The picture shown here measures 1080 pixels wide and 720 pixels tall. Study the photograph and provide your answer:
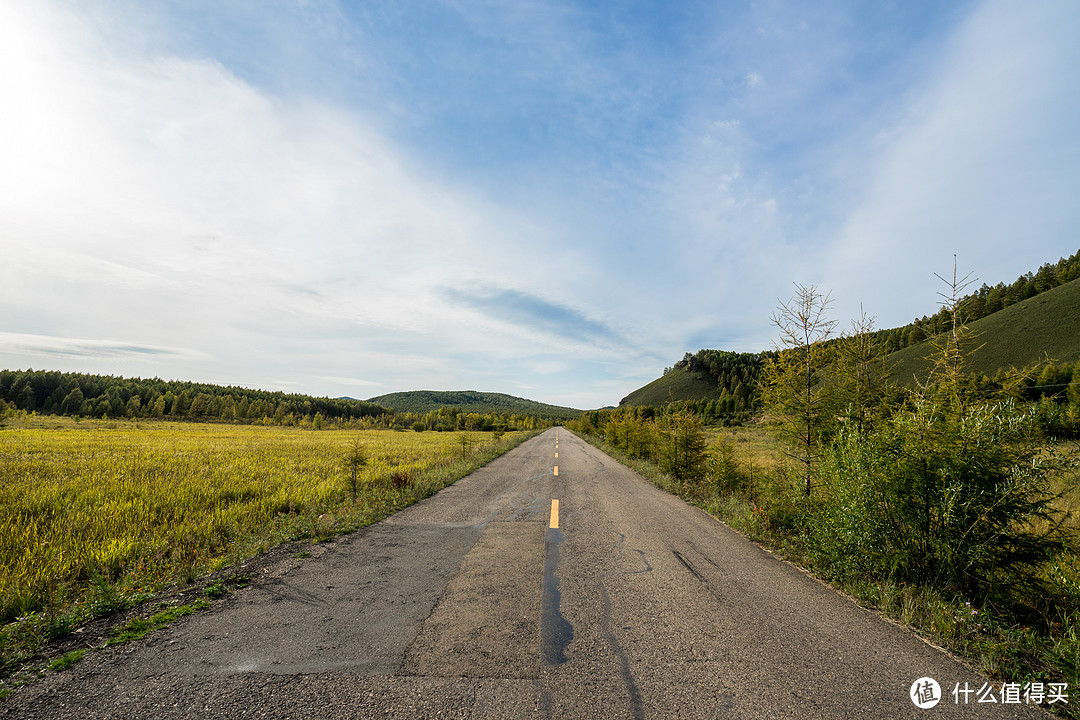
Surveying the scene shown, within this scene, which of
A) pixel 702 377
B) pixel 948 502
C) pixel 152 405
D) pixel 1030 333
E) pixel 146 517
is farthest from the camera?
pixel 702 377

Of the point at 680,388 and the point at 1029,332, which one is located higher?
the point at 1029,332

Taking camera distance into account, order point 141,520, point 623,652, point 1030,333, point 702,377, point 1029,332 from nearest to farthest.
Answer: point 623,652 < point 141,520 < point 1030,333 < point 1029,332 < point 702,377

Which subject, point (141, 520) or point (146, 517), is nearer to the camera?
point (141, 520)

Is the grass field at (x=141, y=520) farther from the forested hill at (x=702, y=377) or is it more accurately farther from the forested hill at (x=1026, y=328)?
the forested hill at (x=702, y=377)

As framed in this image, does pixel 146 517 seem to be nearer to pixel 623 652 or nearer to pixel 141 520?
pixel 141 520

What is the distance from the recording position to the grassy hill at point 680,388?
13162cm

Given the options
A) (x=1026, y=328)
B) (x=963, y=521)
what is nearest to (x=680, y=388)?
(x=1026, y=328)

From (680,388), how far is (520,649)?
141 m

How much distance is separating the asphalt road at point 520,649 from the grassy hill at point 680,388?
405ft

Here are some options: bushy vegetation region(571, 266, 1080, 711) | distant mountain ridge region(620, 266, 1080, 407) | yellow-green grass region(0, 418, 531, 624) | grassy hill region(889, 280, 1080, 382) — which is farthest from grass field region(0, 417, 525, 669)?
grassy hill region(889, 280, 1080, 382)

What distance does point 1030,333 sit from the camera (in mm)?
64375

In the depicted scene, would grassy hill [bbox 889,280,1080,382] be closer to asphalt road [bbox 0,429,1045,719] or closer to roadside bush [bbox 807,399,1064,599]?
roadside bush [bbox 807,399,1064,599]

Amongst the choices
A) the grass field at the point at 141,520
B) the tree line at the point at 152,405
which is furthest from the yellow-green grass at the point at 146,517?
the tree line at the point at 152,405

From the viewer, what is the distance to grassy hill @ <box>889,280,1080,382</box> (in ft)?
193
